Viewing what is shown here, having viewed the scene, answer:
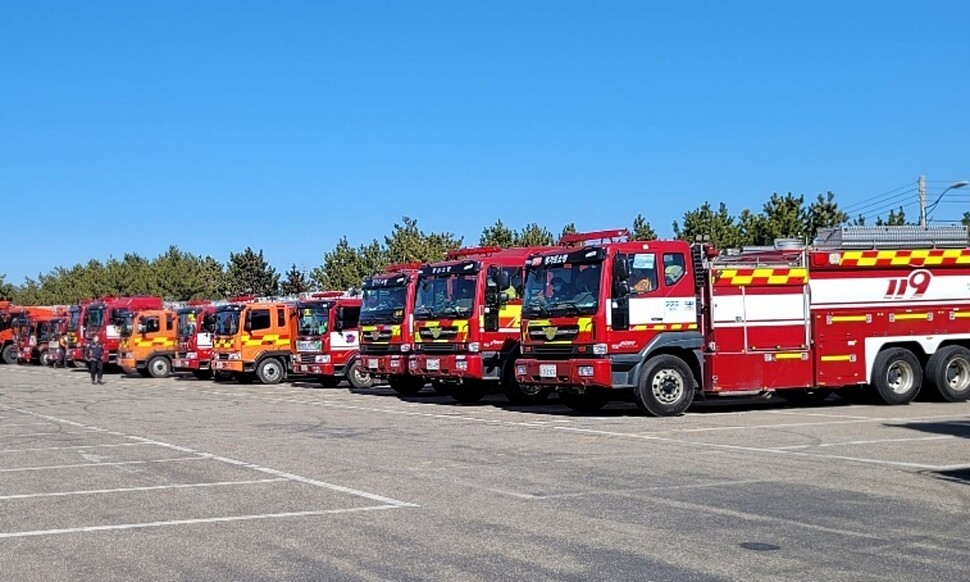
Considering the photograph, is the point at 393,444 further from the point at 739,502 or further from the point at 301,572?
the point at 301,572

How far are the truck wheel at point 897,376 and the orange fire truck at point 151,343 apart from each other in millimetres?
27286

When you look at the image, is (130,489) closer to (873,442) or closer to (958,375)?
(873,442)

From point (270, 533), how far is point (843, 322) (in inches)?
552

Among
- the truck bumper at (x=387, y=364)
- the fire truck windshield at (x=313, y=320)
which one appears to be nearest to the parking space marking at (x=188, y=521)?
the truck bumper at (x=387, y=364)

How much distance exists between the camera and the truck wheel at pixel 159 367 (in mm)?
41500

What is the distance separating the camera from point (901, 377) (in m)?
21.0

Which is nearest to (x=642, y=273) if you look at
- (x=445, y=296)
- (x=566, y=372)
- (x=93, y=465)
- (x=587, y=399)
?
(x=566, y=372)

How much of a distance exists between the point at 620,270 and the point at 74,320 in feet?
114

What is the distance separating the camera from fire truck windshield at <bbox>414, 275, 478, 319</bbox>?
23.3 meters

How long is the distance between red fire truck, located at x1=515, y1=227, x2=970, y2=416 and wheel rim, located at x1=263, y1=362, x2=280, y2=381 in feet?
51.5

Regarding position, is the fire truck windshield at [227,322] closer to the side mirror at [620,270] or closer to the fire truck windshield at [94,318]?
the fire truck windshield at [94,318]

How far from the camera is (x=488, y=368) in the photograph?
Answer: 22797mm

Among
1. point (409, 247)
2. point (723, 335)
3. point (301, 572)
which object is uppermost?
point (409, 247)

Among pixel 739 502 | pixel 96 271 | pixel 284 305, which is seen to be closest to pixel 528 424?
pixel 739 502
